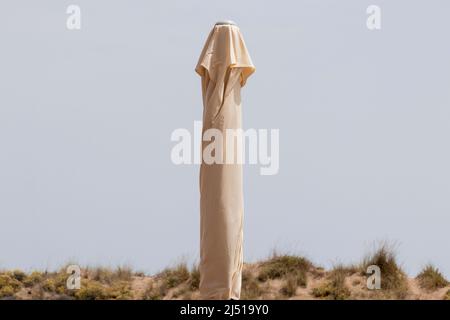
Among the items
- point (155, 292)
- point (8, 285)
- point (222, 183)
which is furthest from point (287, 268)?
point (8, 285)

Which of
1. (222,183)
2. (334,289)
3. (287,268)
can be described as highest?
(222,183)

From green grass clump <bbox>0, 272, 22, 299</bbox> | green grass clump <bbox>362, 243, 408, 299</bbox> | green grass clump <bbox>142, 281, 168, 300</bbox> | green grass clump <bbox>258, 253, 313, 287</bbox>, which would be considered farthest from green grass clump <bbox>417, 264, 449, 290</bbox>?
green grass clump <bbox>0, 272, 22, 299</bbox>

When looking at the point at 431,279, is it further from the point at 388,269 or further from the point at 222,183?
the point at 222,183

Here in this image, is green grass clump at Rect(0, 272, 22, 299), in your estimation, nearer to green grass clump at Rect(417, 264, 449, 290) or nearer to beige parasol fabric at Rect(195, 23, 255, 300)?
beige parasol fabric at Rect(195, 23, 255, 300)

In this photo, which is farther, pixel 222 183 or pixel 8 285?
pixel 8 285

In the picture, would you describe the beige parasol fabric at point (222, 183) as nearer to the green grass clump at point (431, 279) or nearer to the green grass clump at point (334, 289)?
the green grass clump at point (334, 289)

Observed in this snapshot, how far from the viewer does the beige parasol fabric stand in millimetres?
9180

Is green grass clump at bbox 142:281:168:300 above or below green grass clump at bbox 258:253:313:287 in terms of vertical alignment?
below

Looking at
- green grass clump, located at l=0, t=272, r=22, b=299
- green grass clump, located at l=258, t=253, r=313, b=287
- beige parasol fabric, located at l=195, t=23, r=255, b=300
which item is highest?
beige parasol fabric, located at l=195, t=23, r=255, b=300

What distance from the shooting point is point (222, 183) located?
9.20m

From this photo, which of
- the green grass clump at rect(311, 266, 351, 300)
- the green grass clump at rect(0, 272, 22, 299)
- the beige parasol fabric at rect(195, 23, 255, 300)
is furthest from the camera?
the green grass clump at rect(0, 272, 22, 299)

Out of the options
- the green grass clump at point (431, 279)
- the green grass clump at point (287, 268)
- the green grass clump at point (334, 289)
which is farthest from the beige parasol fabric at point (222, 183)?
the green grass clump at point (431, 279)

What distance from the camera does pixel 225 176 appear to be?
9.20m
